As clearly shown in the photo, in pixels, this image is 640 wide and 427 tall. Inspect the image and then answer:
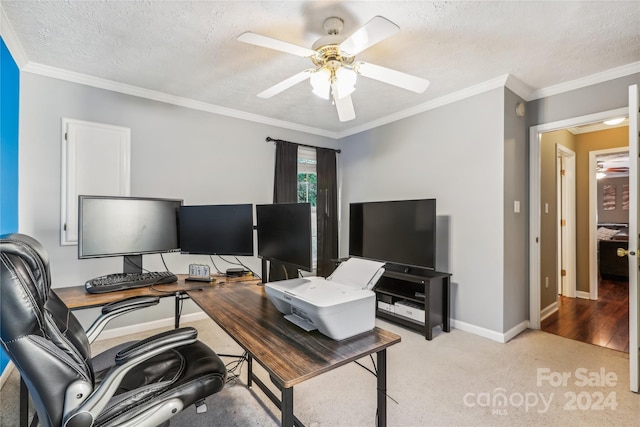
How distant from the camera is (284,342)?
1.18 meters

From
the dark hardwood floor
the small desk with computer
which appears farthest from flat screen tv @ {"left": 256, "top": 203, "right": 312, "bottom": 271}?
the dark hardwood floor

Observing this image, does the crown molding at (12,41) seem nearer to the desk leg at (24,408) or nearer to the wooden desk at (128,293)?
the wooden desk at (128,293)

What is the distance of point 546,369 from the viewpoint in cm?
Answer: 228

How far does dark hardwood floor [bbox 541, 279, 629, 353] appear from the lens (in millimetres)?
2816

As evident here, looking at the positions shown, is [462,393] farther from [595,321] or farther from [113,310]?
[595,321]

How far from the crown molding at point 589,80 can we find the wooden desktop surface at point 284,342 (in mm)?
3008

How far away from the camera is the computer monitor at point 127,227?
2061 millimetres

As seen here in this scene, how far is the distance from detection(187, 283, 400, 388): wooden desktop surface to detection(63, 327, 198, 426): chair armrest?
0.80 ft

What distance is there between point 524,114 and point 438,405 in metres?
2.84

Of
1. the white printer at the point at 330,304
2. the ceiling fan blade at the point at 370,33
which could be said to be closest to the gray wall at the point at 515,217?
the ceiling fan blade at the point at 370,33

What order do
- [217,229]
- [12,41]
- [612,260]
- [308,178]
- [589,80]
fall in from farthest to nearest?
[612,260] → [308,178] → [589,80] → [217,229] → [12,41]

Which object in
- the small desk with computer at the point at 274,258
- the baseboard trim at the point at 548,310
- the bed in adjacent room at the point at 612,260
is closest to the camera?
the small desk with computer at the point at 274,258

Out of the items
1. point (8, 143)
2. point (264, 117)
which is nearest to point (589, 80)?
point (264, 117)

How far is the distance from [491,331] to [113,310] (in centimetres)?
308
